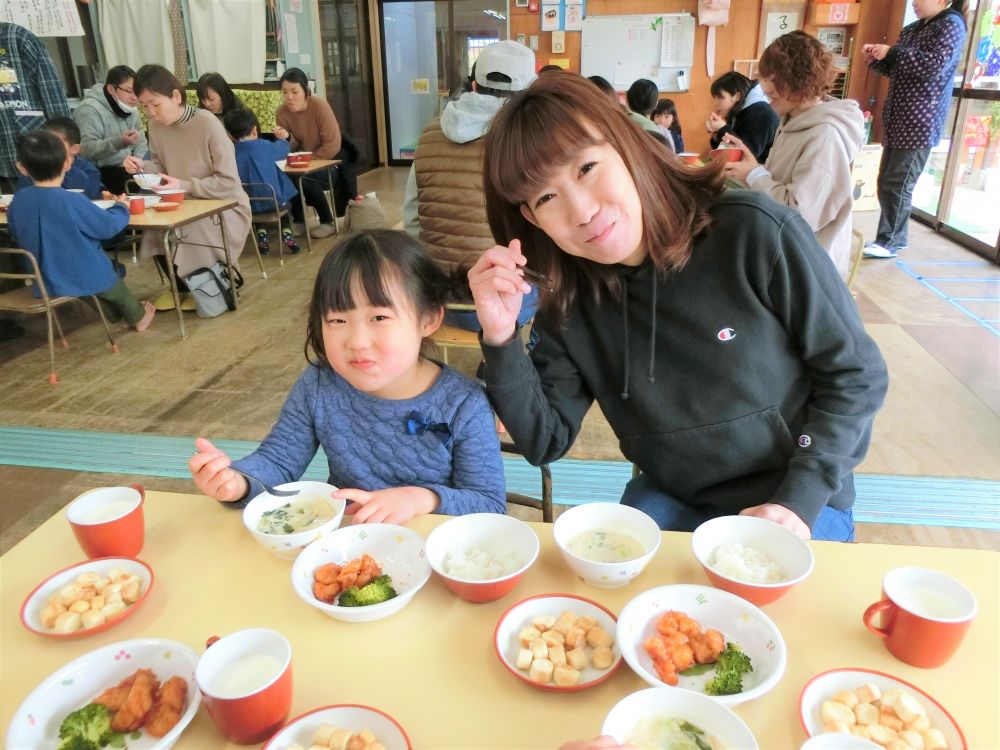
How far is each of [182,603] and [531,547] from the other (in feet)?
1.53

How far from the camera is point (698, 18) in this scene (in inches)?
286

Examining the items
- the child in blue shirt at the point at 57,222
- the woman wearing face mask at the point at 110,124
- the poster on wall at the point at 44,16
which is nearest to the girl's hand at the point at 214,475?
the child in blue shirt at the point at 57,222

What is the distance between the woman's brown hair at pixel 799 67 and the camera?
2635 mm

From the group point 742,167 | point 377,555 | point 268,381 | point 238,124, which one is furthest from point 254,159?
point 377,555

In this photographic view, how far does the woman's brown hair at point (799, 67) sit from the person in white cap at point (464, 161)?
972 millimetres

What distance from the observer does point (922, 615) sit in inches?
29.0

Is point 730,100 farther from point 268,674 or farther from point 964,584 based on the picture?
point 268,674

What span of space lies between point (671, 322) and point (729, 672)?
0.65m

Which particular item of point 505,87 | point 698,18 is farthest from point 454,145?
point 698,18

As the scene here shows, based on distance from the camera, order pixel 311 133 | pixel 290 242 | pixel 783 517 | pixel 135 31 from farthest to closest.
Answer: pixel 135 31
pixel 311 133
pixel 290 242
pixel 783 517

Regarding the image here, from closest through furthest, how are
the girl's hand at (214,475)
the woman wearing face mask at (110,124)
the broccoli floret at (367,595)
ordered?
1. the broccoli floret at (367,595)
2. the girl's hand at (214,475)
3. the woman wearing face mask at (110,124)

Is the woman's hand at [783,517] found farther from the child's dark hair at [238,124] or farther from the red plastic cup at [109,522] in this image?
the child's dark hair at [238,124]

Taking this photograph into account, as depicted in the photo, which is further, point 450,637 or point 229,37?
point 229,37

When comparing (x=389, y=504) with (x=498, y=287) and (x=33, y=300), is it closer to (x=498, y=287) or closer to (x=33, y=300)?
(x=498, y=287)
